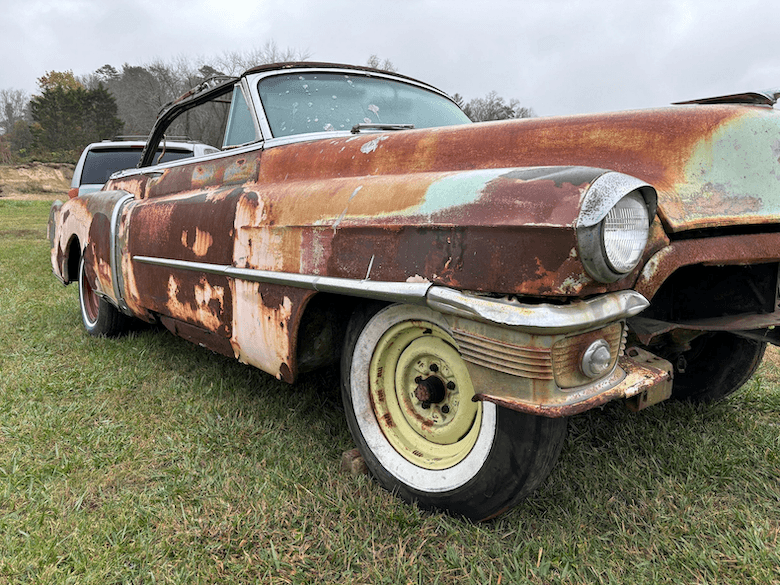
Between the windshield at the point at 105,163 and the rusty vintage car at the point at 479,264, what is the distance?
496 centimetres

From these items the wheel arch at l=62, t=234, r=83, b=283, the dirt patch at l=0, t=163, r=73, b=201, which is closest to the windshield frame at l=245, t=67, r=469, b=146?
the wheel arch at l=62, t=234, r=83, b=283

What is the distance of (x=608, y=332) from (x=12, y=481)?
2344 mm

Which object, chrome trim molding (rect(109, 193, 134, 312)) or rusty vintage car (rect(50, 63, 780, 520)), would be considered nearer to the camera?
rusty vintage car (rect(50, 63, 780, 520))

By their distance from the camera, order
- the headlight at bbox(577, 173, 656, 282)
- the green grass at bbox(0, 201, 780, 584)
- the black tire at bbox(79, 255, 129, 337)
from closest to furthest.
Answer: the headlight at bbox(577, 173, 656, 282)
the green grass at bbox(0, 201, 780, 584)
the black tire at bbox(79, 255, 129, 337)

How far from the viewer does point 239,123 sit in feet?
8.98

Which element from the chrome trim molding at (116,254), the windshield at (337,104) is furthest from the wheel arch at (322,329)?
the chrome trim molding at (116,254)

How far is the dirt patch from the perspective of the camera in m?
24.5

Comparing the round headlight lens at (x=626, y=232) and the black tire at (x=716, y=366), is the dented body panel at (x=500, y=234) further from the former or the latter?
the black tire at (x=716, y=366)

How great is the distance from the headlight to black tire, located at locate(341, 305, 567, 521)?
1.66 feet

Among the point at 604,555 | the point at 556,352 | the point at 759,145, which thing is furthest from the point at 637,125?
the point at 604,555

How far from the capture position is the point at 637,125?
66.1 inches

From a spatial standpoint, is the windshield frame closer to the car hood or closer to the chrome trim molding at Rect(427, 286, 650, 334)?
the car hood

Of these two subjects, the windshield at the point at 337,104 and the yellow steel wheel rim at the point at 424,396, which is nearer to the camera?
the yellow steel wheel rim at the point at 424,396

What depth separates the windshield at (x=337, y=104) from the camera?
101 inches
